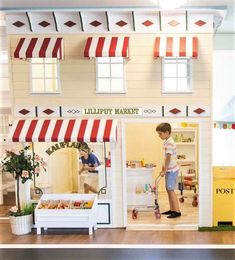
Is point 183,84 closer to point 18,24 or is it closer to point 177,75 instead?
point 177,75

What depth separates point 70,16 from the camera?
861cm

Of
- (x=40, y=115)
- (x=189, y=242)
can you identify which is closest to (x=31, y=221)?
(x=40, y=115)

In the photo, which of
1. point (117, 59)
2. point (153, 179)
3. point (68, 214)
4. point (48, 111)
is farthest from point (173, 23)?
point (153, 179)

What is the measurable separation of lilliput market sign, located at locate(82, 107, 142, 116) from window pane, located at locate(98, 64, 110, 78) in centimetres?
70

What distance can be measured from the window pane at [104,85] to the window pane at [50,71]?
37.2 inches

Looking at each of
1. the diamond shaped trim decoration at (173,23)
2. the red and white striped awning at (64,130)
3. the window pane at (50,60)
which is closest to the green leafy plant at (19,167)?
the red and white striped awning at (64,130)

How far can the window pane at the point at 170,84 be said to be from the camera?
28.6ft

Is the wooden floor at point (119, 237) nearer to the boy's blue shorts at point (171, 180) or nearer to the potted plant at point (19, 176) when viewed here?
the potted plant at point (19, 176)

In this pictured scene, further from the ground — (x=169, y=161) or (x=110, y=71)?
(x=110, y=71)

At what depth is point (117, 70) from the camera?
28.7ft

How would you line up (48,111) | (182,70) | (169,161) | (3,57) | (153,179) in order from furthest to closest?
(153,179) → (3,57) → (169,161) → (48,111) → (182,70)

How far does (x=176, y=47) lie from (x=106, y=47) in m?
1.36

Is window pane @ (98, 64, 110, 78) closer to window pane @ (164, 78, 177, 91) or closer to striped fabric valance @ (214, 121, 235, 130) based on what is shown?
window pane @ (164, 78, 177, 91)

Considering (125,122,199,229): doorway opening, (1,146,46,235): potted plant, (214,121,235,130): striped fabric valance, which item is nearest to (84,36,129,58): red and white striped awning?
(125,122,199,229): doorway opening
